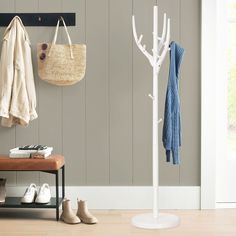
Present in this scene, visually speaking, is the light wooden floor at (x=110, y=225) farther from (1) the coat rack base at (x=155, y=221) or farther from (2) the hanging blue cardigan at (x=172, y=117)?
(2) the hanging blue cardigan at (x=172, y=117)

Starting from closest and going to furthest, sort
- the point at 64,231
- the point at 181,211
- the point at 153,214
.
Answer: the point at 64,231, the point at 153,214, the point at 181,211

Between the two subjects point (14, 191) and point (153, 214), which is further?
point (14, 191)

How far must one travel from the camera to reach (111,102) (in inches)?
167

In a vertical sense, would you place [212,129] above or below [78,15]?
below

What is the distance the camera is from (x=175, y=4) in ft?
13.9

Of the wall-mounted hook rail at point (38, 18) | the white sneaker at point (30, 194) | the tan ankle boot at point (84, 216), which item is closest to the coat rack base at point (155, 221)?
the tan ankle boot at point (84, 216)

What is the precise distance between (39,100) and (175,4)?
4.22 feet

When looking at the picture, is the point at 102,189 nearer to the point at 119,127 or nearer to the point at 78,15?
the point at 119,127

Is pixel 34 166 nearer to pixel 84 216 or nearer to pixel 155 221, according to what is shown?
pixel 84 216

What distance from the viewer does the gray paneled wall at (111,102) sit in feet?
13.9

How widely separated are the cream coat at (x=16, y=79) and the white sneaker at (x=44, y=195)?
0.50 metres

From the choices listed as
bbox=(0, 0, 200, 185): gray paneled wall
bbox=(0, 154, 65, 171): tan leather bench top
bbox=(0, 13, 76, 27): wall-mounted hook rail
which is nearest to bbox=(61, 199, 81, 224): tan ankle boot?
bbox=(0, 154, 65, 171): tan leather bench top

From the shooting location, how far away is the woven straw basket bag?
13.4 feet

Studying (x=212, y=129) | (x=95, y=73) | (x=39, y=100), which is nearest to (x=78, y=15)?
(x=95, y=73)
